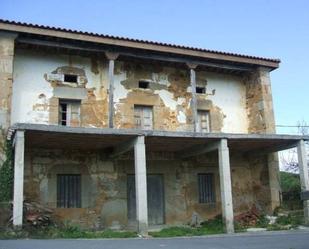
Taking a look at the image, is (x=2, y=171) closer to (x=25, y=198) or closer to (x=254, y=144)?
(x=25, y=198)

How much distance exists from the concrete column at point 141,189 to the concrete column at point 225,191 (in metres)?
2.82

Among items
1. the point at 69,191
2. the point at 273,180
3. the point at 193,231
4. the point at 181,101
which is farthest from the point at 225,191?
the point at 69,191

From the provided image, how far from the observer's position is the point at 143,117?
55.9ft

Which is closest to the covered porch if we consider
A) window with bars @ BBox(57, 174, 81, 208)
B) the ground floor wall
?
the ground floor wall

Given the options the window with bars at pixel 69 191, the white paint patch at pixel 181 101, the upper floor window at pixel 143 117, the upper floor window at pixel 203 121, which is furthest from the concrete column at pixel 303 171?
the window with bars at pixel 69 191

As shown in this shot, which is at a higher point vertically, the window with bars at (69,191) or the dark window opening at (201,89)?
the dark window opening at (201,89)

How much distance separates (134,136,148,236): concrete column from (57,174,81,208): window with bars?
289 centimetres

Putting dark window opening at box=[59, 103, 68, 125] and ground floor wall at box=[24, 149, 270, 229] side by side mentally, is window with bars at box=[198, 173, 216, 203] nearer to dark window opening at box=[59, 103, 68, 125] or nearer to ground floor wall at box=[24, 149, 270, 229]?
ground floor wall at box=[24, 149, 270, 229]

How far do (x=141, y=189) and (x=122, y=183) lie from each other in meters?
2.85

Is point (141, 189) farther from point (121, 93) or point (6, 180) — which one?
point (121, 93)

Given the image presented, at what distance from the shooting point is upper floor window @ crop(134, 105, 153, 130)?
55.4 feet

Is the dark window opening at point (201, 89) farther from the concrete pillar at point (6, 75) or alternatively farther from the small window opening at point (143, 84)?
the concrete pillar at point (6, 75)

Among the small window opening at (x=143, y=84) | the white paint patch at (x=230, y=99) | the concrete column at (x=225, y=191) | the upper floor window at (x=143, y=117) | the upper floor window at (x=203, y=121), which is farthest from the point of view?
the white paint patch at (x=230, y=99)

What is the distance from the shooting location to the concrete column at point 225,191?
46.6 ft
